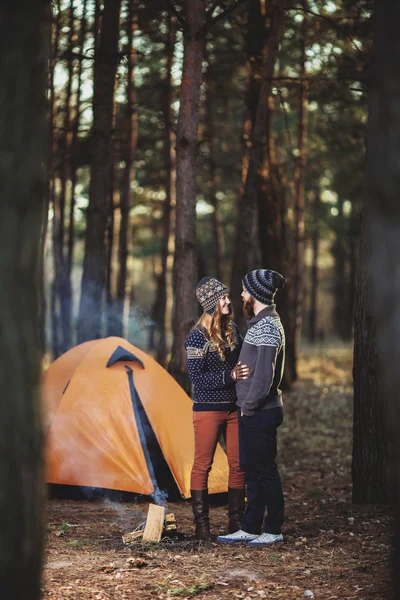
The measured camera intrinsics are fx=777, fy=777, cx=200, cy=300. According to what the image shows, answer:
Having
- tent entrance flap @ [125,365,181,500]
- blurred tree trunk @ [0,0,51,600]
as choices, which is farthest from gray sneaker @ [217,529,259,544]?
blurred tree trunk @ [0,0,51,600]

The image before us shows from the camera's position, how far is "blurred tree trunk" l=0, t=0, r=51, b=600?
295 centimetres

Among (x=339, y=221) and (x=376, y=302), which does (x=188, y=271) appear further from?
(x=339, y=221)

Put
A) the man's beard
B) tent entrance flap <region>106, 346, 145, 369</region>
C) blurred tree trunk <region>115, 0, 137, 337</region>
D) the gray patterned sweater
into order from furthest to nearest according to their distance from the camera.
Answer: blurred tree trunk <region>115, 0, 137, 337</region>, tent entrance flap <region>106, 346, 145, 369</region>, the man's beard, the gray patterned sweater

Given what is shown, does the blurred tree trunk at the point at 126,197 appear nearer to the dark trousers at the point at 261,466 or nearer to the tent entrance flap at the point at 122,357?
the tent entrance flap at the point at 122,357

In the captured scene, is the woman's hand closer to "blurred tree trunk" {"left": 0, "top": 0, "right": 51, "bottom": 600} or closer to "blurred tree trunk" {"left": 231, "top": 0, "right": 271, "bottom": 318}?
"blurred tree trunk" {"left": 0, "top": 0, "right": 51, "bottom": 600}

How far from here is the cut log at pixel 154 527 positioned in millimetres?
6008

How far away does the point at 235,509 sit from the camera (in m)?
6.25

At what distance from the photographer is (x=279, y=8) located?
10.0 metres

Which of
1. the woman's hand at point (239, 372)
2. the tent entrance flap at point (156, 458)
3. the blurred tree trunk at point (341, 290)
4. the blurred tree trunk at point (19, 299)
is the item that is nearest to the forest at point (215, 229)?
the blurred tree trunk at point (19, 299)

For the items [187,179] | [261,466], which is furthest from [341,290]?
[261,466]

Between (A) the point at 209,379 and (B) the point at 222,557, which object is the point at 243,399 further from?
(B) the point at 222,557

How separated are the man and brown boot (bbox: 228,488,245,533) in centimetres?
19

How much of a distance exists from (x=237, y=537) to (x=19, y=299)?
12.0 ft

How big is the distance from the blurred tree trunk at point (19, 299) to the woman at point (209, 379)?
3.05 meters
